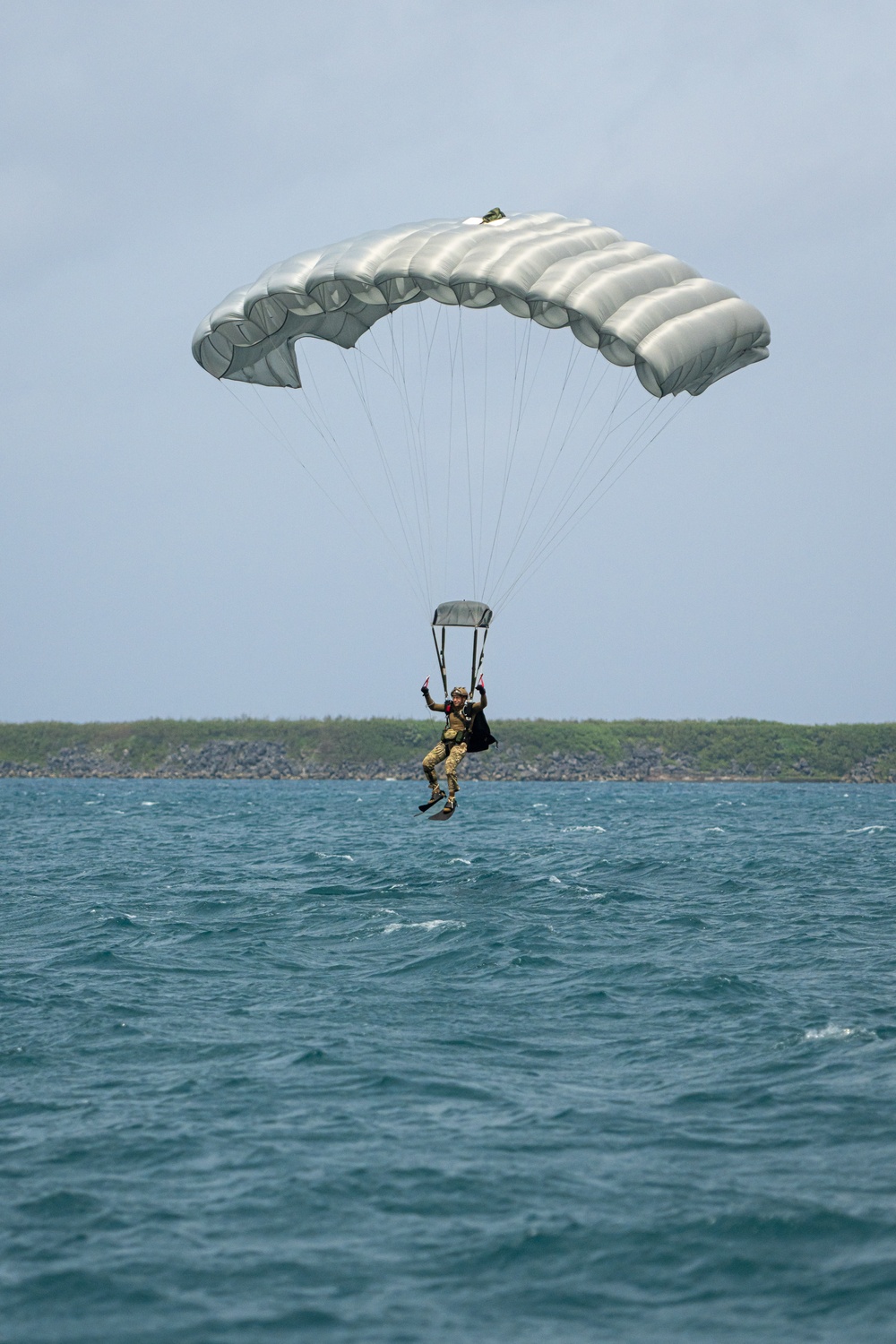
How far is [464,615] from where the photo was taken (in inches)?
771

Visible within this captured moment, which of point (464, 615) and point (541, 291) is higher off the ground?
point (541, 291)

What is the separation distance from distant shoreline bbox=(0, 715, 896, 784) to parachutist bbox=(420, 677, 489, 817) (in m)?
85.2

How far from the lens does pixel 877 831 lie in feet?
147

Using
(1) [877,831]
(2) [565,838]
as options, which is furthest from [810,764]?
(2) [565,838]

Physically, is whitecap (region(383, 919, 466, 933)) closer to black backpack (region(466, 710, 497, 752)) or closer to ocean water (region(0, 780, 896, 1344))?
ocean water (region(0, 780, 896, 1344))

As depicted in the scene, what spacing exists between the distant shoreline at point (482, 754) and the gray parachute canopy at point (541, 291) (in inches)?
3384

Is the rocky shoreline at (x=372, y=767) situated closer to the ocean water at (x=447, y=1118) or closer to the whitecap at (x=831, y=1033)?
the ocean water at (x=447, y=1118)

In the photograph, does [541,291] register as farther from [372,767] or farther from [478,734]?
[372,767]

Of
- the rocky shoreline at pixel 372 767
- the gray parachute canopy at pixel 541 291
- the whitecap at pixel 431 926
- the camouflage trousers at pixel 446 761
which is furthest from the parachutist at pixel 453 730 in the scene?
the rocky shoreline at pixel 372 767

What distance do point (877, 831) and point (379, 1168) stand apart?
1511 inches

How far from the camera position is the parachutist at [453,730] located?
1939 cm

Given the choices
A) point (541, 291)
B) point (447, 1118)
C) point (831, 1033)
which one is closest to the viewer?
point (447, 1118)

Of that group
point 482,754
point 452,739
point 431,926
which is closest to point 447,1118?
point 452,739

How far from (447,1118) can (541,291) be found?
474 inches
